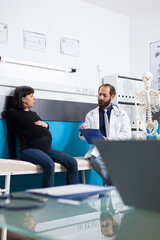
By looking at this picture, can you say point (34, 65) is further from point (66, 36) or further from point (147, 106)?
point (147, 106)

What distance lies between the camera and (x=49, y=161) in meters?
3.12

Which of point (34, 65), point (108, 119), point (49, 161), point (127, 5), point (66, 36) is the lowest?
point (49, 161)

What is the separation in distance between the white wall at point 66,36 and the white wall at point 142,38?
3.8 inches

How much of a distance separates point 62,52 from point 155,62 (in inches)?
59.1

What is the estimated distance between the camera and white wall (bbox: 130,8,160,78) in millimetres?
5151

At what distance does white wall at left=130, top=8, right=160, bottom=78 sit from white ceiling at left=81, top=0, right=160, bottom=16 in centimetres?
12

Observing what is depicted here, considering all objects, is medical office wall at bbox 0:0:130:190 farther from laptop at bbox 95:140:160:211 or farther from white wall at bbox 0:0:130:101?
laptop at bbox 95:140:160:211

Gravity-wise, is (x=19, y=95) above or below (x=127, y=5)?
below

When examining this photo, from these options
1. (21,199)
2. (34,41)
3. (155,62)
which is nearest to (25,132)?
(34,41)

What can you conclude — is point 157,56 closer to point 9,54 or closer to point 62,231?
point 9,54

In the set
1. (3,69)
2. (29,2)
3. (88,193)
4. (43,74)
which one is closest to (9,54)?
(3,69)

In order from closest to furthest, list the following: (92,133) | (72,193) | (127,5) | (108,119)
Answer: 1. (72,193)
2. (92,133)
3. (108,119)
4. (127,5)

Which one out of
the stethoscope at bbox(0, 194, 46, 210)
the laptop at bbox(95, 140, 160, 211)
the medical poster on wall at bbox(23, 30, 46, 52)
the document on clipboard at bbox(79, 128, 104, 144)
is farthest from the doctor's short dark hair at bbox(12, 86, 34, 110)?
the laptop at bbox(95, 140, 160, 211)

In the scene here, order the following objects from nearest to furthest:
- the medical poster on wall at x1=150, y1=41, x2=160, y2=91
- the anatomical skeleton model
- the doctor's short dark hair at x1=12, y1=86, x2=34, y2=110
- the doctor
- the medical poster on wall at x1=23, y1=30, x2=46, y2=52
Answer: the doctor's short dark hair at x1=12, y1=86, x2=34, y2=110, the doctor, the medical poster on wall at x1=23, y1=30, x2=46, y2=52, the anatomical skeleton model, the medical poster on wall at x1=150, y1=41, x2=160, y2=91
